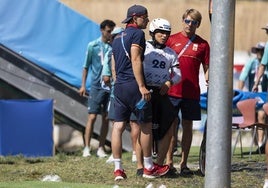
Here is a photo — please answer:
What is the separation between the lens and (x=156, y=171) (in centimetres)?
1140

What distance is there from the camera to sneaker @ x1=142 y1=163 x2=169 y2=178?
1132 cm

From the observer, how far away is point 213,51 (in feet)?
32.0

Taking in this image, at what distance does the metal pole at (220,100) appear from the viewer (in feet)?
31.7

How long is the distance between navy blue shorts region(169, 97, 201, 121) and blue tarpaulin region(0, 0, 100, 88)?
464 centimetres

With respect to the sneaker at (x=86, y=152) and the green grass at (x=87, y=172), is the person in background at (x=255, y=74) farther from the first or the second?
the sneaker at (x=86, y=152)

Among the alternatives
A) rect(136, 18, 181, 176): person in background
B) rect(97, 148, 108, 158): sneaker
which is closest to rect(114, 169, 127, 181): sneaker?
rect(136, 18, 181, 176): person in background

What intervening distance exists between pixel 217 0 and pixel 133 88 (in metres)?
2.01

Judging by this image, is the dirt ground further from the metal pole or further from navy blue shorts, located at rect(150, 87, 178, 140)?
the metal pole

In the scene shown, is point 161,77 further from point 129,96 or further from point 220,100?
point 220,100

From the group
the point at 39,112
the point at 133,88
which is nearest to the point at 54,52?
Result: the point at 39,112

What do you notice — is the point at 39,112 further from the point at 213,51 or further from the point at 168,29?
the point at 213,51

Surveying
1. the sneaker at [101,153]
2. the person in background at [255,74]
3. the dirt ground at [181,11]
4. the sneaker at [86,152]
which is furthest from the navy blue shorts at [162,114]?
the dirt ground at [181,11]

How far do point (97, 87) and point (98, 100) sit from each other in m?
0.23

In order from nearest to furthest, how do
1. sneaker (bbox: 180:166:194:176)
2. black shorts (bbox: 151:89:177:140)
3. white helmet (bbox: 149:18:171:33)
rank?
white helmet (bbox: 149:18:171:33) < black shorts (bbox: 151:89:177:140) < sneaker (bbox: 180:166:194:176)
